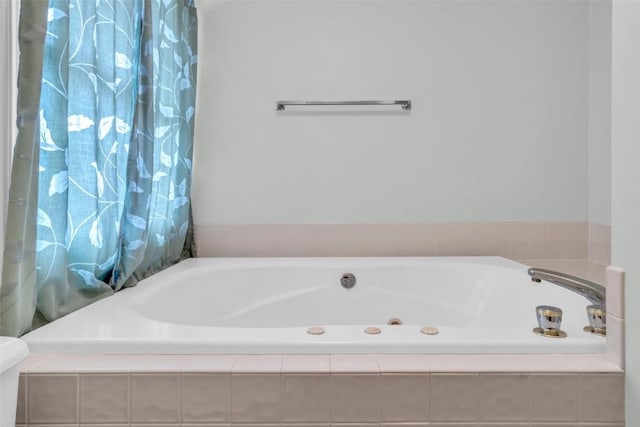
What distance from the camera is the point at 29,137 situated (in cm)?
80

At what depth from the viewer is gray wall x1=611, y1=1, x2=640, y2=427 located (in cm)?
73

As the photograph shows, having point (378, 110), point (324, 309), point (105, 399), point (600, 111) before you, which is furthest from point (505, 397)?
point (600, 111)

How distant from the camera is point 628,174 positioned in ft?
2.52

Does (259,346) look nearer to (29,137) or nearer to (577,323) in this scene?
(29,137)

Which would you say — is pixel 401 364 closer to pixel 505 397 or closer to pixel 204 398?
pixel 505 397

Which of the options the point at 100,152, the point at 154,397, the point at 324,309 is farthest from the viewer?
the point at 324,309

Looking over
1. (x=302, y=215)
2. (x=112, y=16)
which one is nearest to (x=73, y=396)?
(x=112, y=16)

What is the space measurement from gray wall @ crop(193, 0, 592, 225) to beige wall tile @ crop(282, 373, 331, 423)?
1.24 meters

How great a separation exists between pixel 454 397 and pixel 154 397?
58 centimetres

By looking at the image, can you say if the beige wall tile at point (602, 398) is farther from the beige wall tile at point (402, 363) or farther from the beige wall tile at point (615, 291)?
the beige wall tile at point (402, 363)

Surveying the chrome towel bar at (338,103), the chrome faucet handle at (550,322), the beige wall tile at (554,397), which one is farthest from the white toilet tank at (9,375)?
the chrome towel bar at (338,103)

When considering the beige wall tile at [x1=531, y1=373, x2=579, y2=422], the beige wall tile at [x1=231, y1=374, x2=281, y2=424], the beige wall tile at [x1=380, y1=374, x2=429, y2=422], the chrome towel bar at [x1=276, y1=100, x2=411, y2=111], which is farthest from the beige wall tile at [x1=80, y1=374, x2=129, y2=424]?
the chrome towel bar at [x1=276, y1=100, x2=411, y2=111]

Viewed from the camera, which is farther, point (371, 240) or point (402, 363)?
point (371, 240)

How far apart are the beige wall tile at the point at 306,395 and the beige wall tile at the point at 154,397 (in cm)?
21
